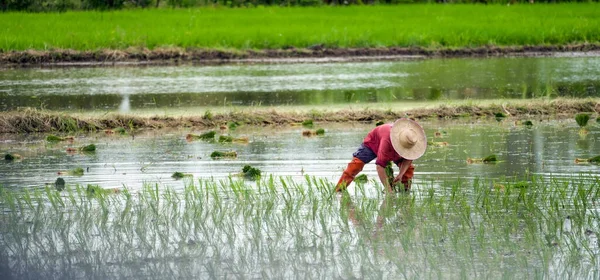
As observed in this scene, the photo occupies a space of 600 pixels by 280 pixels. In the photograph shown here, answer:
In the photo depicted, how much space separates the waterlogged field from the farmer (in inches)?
6.6

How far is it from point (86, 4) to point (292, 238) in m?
22.5

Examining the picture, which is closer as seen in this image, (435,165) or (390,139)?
(390,139)

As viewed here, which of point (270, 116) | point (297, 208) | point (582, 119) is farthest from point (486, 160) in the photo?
point (270, 116)

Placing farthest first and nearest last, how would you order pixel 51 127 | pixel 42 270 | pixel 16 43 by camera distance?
1. pixel 16 43
2. pixel 51 127
3. pixel 42 270

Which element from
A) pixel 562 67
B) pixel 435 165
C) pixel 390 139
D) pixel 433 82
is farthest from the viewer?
pixel 562 67

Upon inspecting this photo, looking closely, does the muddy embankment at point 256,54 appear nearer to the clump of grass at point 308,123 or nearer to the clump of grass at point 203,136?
the clump of grass at point 308,123

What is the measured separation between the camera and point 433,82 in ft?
52.6

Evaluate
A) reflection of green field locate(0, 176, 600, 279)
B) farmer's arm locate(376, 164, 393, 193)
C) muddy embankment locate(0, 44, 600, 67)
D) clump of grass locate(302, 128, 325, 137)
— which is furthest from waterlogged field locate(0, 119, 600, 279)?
muddy embankment locate(0, 44, 600, 67)

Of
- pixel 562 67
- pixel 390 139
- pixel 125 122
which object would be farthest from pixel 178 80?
pixel 390 139

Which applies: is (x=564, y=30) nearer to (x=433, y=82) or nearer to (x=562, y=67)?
(x=562, y=67)

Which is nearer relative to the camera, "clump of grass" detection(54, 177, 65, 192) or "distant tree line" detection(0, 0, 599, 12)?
"clump of grass" detection(54, 177, 65, 192)

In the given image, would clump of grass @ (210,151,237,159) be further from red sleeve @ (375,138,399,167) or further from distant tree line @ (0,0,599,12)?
distant tree line @ (0,0,599,12)

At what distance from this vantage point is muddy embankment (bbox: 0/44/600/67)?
19.7 meters

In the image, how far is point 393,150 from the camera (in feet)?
24.7
